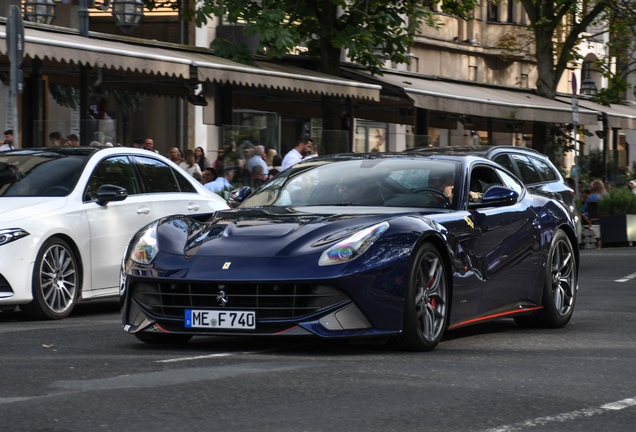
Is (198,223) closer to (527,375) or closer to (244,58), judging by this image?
(527,375)

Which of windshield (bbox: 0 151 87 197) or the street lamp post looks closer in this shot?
windshield (bbox: 0 151 87 197)

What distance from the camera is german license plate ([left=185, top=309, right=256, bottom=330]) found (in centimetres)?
711

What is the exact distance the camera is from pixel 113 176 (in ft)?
35.2

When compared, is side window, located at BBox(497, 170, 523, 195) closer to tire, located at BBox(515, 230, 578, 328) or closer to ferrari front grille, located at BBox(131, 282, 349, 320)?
tire, located at BBox(515, 230, 578, 328)

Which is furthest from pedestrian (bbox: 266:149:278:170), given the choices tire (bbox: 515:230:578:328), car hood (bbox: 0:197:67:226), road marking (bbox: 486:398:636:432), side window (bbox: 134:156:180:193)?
road marking (bbox: 486:398:636:432)

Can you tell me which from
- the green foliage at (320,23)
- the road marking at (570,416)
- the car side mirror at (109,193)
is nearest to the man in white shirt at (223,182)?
the green foliage at (320,23)

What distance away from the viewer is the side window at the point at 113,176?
10.4 meters

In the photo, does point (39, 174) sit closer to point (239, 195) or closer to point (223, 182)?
point (239, 195)

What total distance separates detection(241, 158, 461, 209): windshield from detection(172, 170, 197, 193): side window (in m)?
2.76

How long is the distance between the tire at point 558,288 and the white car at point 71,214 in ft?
9.16

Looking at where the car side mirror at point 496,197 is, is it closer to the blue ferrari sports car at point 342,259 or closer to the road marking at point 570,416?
the blue ferrari sports car at point 342,259

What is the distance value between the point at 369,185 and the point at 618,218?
1750cm

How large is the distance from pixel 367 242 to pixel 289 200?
142 centimetres

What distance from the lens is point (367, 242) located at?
7168 mm
